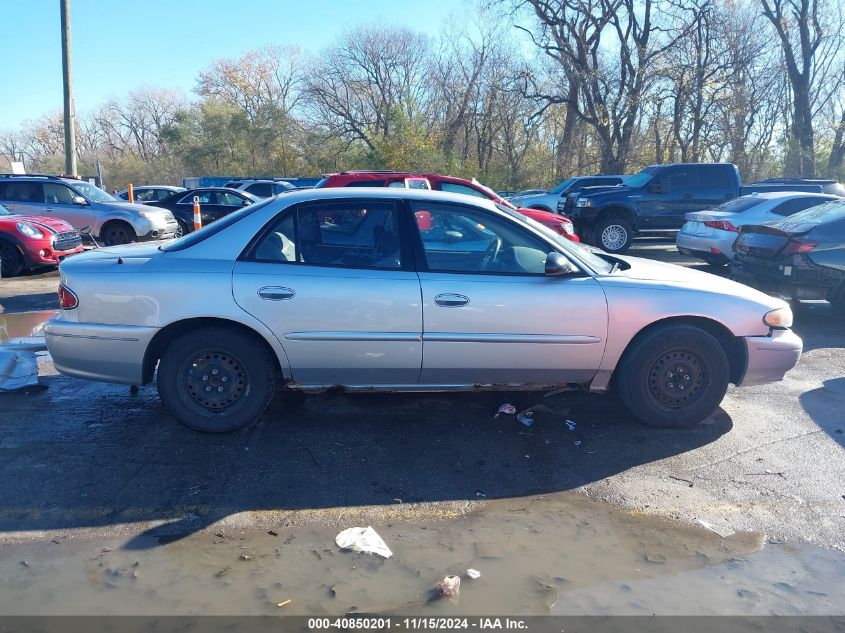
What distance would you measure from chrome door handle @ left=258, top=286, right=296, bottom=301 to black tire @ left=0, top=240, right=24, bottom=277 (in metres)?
9.06

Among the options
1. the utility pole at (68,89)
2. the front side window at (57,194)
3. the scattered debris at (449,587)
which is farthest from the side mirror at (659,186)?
the utility pole at (68,89)

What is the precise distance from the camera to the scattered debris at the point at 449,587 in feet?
9.62

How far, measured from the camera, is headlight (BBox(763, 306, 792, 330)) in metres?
4.73

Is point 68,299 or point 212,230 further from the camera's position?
point 212,230

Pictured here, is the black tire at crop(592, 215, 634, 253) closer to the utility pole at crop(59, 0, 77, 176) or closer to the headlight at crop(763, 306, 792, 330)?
the headlight at crop(763, 306, 792, 330)

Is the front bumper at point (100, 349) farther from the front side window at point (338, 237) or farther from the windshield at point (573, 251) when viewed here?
the windshield at point (573, 251)

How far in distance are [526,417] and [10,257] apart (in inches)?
404

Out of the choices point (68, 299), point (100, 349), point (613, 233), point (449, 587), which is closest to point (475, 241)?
point (449, 587)

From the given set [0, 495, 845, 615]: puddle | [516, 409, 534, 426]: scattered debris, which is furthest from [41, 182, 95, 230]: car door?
[0, 495, 845, 615]: puddle

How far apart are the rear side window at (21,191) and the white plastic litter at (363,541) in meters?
13.5

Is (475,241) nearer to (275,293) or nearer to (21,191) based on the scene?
(275,293)

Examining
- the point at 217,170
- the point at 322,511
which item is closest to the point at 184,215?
the point at 322,511

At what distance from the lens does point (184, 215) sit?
18047mm

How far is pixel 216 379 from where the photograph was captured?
4.48 meters
